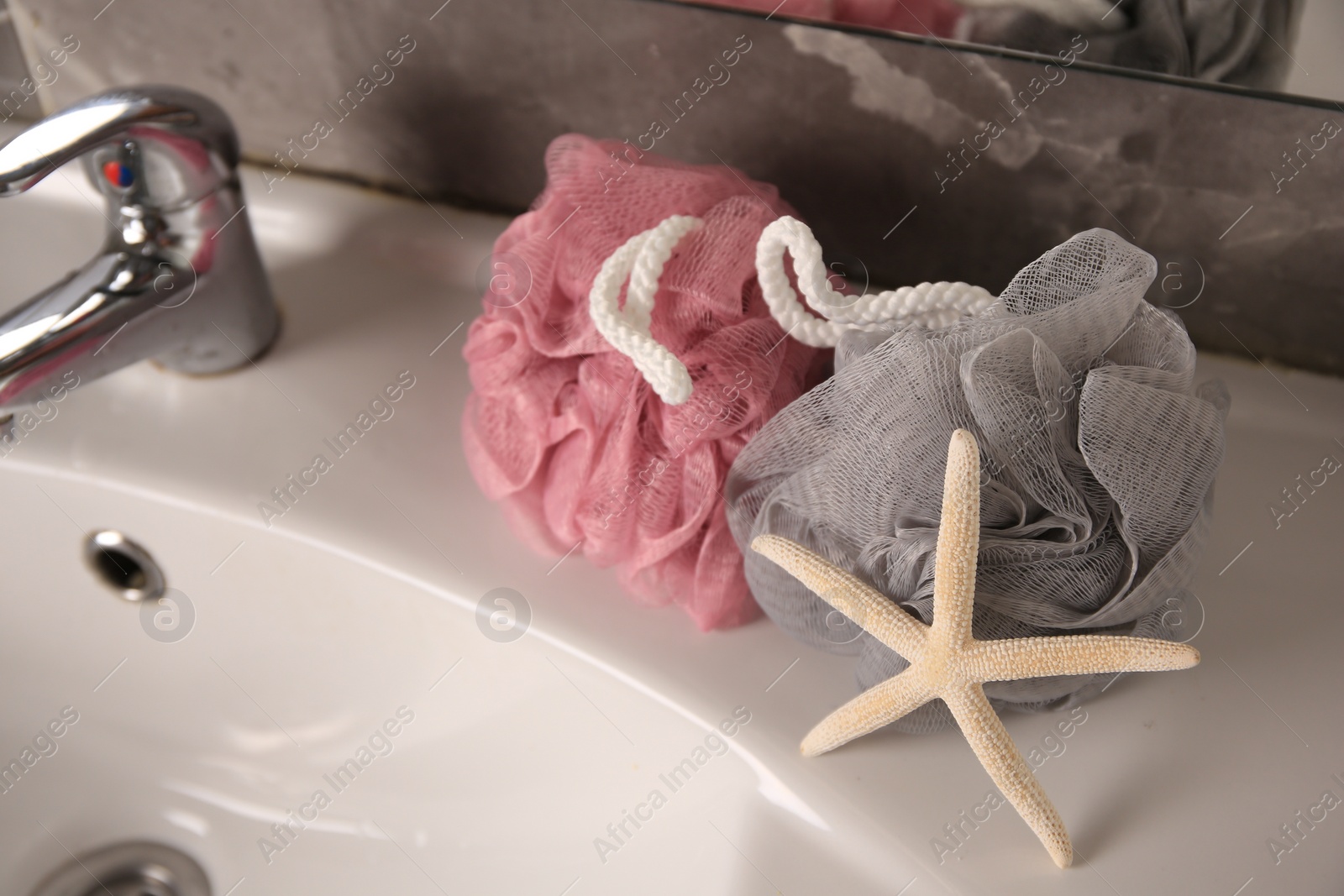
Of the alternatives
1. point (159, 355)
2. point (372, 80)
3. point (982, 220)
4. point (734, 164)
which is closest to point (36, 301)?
point (159, 355)

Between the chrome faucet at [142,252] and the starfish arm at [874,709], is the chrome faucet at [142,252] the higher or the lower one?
the higher one

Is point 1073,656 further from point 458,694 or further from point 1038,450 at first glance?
point 458,694

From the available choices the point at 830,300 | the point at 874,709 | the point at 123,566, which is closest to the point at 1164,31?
the point at 830,300

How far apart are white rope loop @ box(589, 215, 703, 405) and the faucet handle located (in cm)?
20

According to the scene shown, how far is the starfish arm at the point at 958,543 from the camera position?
321 mm

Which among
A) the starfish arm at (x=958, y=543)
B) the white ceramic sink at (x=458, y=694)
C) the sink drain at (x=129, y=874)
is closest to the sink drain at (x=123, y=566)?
the white ceramic sink at (x=458, y=694)

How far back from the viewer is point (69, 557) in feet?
1.64

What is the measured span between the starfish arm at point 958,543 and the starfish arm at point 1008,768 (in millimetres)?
25

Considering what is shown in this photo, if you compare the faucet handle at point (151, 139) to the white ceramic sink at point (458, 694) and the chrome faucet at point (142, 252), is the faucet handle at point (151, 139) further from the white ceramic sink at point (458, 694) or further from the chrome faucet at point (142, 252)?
the white ceramic sink at point (458, 694)

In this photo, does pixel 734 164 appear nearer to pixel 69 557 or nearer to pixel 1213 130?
pixel 1213 130

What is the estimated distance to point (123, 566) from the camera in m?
0.50

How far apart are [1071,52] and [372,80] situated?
1.18ft

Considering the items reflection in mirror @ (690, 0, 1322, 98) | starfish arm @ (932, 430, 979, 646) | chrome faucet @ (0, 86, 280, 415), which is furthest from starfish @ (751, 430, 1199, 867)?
chrome faucet @ (0, 86, 280, 415)

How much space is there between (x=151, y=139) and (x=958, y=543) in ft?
1.25
